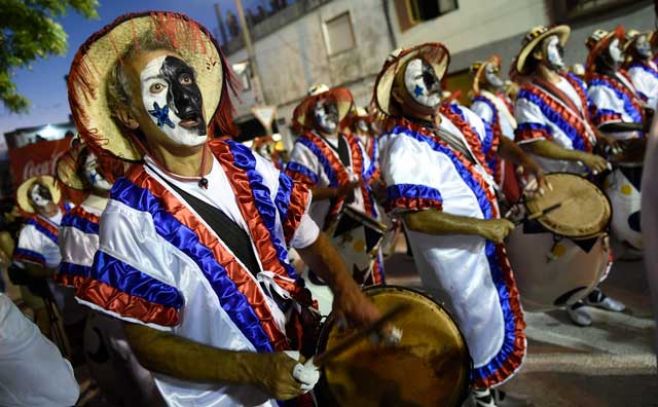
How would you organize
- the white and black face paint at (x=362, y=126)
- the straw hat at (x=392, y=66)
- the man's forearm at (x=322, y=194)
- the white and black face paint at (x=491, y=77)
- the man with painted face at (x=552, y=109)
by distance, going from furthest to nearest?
the white and black face paint at (x=362, y=126)
the white and black face paint at (x=491, y=77)
the man's forearm at (x=322, y=194)
the man with painted face at (x=552, y=109)
the straw hat at (x=392, y=66)

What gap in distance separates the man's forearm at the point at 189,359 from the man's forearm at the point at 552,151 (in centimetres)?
316

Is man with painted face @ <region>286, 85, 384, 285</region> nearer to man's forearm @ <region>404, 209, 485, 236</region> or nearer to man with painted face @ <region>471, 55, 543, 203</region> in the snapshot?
man with painted face @ <region>471, 55, 543, 203</region>

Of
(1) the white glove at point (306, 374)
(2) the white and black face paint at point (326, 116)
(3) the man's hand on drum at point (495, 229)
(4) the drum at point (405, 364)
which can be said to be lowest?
(4) the drum at point (405, 364)

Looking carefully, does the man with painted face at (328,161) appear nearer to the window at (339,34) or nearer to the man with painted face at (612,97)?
the man with painted face at (612,97)

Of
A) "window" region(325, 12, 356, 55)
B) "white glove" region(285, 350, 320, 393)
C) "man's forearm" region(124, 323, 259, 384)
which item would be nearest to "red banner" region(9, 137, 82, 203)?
"window" region(325, 12, 356, 55)

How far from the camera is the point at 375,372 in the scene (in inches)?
65.2

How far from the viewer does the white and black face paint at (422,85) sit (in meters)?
2.74

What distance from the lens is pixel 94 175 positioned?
11.5ft

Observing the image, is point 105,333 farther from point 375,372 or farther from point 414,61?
point 414,61

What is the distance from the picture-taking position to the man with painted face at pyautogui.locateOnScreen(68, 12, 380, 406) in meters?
1.42

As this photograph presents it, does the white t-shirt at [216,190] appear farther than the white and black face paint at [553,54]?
No

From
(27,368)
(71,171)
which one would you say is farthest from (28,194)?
(27,368)

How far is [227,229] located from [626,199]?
325 centimetres

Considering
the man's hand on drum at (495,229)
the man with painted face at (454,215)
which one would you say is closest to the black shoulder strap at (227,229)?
the man with painted face at (454,215)
